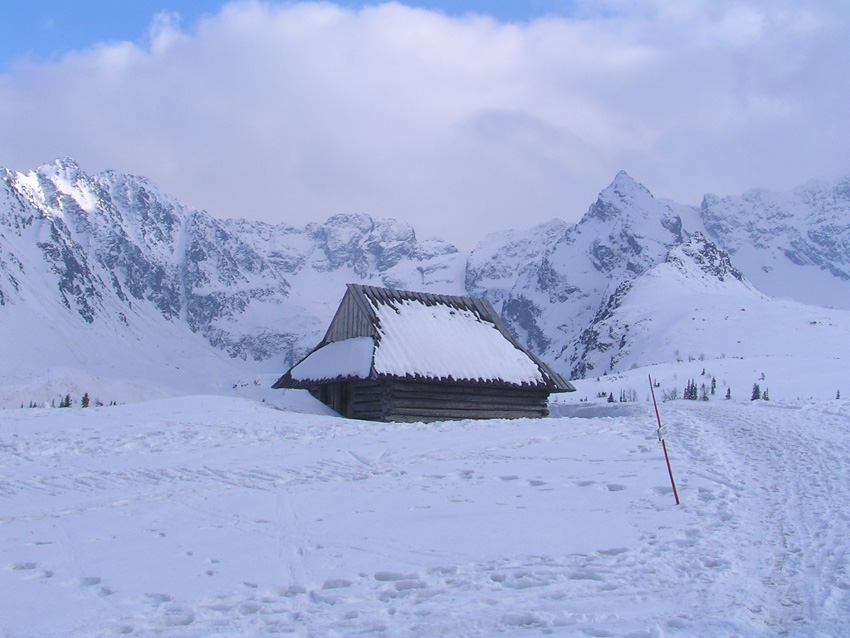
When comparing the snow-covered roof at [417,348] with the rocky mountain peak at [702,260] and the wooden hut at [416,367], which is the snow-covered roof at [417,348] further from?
the rocky mountain peak at [702,260]

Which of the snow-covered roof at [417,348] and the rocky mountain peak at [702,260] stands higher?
the rocky mountain peak at [702,260]

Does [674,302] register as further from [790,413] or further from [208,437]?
[208,437]

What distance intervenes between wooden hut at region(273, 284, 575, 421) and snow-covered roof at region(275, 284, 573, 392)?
4 cm

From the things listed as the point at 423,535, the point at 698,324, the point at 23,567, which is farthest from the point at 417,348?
the point at 698,324

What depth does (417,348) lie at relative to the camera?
24.8m

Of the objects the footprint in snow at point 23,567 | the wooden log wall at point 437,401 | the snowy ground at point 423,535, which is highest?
the wooden log wall at point 437,401

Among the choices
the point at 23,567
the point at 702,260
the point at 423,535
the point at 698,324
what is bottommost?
Answer: the point at 23,567

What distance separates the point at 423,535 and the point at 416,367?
15.4 m

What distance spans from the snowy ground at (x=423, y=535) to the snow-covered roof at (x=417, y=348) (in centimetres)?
769

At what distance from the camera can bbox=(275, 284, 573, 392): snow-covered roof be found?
23.9 meters

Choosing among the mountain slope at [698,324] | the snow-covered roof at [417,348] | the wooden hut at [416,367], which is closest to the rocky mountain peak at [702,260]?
the mountain slope at [698,324]

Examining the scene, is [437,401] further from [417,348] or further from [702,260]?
[702,260]

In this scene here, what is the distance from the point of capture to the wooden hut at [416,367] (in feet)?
77.7

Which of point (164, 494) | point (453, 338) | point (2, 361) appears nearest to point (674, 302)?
point (453, 338)
